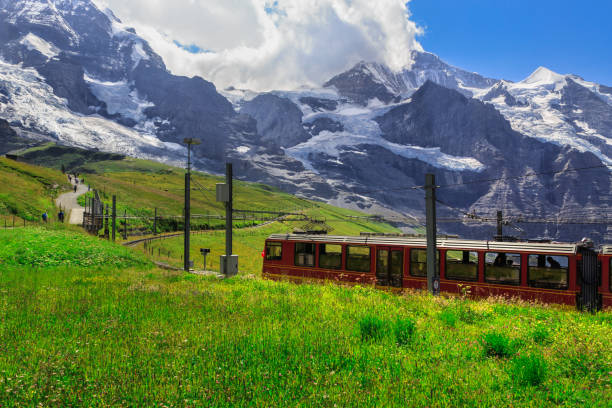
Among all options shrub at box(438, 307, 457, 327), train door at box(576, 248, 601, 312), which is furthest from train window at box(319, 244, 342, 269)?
shrub at box(438, 307, 457, 327)

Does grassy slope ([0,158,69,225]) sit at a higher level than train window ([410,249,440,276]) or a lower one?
higher

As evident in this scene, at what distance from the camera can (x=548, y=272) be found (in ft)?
62.3

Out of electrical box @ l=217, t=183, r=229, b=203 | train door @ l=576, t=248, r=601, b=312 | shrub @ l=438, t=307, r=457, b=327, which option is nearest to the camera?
shrub @ l=438, t=307, r=457, b=327

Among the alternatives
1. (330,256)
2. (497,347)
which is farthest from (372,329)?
(330,256)

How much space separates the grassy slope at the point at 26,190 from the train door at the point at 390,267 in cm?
4720

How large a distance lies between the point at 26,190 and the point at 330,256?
2481 inches

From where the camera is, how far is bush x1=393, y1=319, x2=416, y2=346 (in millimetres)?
7875

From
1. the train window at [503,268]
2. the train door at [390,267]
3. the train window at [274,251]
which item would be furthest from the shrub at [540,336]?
the train window at [274,251]

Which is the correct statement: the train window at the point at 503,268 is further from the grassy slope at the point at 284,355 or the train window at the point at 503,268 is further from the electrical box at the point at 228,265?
the electrical box at the point at 228,265

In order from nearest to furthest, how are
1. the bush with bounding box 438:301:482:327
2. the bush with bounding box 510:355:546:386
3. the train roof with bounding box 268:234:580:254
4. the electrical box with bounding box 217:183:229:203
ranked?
the bush with bounding box 510:355:546:386 → the bush with bounding box 438:301:482:327 → the train roof with bounding box 268:234:580:254 → the electrical box with bounding box 217:183:229:203

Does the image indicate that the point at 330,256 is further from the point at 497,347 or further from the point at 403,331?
the point at 497,347

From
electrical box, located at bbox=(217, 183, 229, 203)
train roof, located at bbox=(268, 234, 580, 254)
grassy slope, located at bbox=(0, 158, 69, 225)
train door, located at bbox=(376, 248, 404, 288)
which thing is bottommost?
train door, located at bbox=(376, 248, 404, 288)

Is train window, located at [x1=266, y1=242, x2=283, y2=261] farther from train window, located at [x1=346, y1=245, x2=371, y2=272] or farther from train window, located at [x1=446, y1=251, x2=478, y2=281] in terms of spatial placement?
train window, located at [x1=446, y1=251, x2=478, y2=281]

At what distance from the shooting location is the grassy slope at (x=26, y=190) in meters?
54.2
